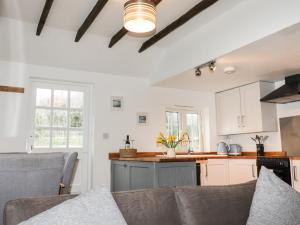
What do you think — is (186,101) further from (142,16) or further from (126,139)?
(142,16)

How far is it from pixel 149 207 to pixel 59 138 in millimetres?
3601

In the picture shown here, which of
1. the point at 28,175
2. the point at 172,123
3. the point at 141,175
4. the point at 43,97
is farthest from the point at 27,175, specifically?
the point at 172,123

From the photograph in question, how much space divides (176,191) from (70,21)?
3.24m

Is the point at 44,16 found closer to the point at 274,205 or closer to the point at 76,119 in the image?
the point at 76,119

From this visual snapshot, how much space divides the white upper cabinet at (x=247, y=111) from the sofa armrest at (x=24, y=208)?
4.36 meters

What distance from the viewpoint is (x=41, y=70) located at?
14.5ft

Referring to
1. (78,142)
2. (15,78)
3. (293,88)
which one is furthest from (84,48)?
(293,88)

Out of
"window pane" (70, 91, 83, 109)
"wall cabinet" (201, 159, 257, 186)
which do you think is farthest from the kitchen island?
"window pane" (70, 91, 83, 109)

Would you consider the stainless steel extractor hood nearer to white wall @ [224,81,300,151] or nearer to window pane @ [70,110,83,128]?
white wall @ [224,81,300,151]

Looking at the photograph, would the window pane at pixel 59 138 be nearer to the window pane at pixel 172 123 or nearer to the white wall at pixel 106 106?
the white wall at pixel 106 106

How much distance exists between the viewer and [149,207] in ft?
4.04

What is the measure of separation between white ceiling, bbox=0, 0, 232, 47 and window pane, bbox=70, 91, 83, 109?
1146mm

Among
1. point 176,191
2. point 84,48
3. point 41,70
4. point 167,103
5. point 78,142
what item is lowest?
point 176,191

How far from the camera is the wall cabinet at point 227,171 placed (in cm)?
464
